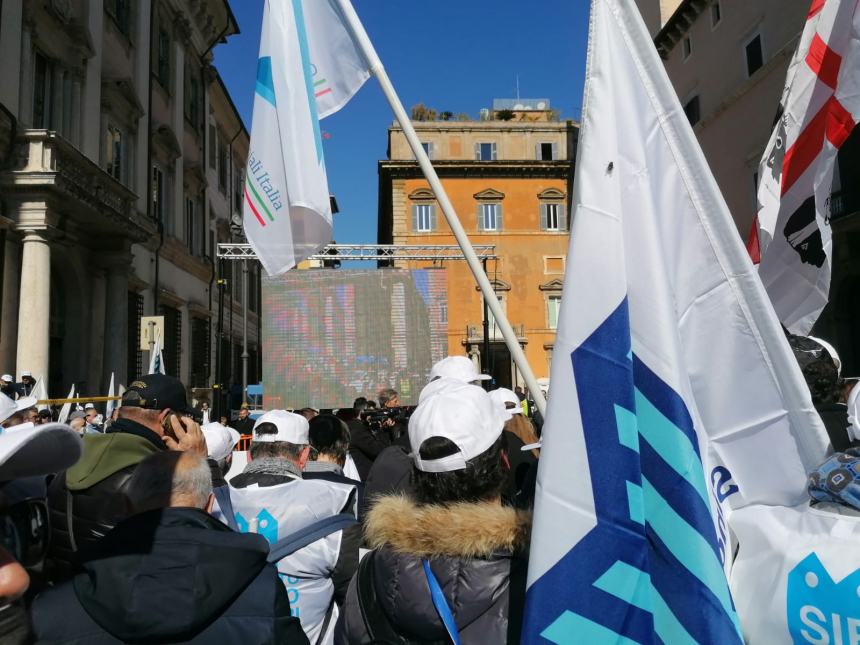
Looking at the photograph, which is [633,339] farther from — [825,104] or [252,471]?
[825,104]

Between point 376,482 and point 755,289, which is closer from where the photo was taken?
point 755,289

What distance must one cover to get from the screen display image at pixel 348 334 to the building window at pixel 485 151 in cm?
2069

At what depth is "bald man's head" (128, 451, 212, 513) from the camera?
1.91 m

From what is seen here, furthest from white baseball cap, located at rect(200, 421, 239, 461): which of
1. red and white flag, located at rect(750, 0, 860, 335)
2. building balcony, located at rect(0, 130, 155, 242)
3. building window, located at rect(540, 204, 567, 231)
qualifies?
building window, located at rect(540, 204, 567, 231)

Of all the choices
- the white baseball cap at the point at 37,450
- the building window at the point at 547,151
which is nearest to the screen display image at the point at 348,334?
the white baseball cap at the point at 37,450

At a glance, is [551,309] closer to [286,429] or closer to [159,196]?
[159,196]

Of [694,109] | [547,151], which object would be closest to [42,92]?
[694,109]

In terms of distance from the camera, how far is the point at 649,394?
5.47ft

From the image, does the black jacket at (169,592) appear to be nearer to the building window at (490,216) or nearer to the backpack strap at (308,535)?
the backpack strap at (308,535)

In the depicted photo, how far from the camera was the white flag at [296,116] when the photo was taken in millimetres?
3693

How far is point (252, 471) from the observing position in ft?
10.2

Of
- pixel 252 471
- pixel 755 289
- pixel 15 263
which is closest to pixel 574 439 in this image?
pixel 755 289

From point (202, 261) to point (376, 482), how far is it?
2202cm

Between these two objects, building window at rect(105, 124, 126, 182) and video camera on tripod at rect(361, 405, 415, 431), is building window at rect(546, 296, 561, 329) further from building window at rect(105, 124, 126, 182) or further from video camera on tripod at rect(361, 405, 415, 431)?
video camera on tripod at rect(361, 405, 415, 431)
